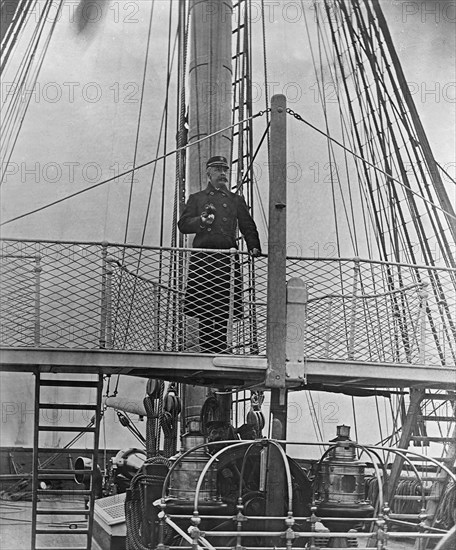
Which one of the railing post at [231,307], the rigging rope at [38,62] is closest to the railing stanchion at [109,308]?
the railing post at [231,307]

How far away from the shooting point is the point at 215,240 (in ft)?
20.4

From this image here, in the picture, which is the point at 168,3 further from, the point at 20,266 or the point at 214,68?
the point at 20,266

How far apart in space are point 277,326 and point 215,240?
1.24 meters

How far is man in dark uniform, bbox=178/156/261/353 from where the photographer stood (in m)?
5.96

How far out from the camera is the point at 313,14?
43.5 feet

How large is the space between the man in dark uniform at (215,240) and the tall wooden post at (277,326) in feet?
1.69

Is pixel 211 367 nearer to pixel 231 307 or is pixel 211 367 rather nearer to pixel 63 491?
pixel 231 307

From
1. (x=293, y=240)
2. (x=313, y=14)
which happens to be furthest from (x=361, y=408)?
(x=313, y=14)

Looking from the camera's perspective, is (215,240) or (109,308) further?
(215,240)

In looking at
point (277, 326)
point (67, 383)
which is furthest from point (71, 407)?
point (277, 326)

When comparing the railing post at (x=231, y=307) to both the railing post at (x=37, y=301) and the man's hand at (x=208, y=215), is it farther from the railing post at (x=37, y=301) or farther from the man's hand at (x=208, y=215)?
the railing post at (x=37, y=301)

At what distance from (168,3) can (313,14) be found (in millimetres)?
2883

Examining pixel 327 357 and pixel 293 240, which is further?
pixel 293 240

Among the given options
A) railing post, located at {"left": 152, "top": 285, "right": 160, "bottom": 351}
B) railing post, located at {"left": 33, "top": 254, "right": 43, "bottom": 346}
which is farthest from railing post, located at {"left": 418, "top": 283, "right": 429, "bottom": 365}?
railing post, located at {"left": 33, "top": 254, "right": 43, "bottom": 346}
